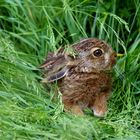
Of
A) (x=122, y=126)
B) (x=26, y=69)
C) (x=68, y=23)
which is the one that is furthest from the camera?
(x=68, y=23)

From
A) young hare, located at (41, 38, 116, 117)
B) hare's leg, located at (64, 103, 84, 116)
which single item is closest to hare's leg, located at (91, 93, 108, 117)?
young hare, located at (41, 38, 116, 117)

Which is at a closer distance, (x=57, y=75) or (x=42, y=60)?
(x=57, y=75)

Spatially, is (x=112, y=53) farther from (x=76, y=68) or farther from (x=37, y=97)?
(x=37, y=97)

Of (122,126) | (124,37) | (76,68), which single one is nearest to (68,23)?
(124,37)

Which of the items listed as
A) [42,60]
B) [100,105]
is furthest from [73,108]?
[42,60]

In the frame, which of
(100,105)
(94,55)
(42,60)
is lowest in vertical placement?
(100,105)

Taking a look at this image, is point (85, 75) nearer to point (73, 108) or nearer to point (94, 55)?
point (94, 55)

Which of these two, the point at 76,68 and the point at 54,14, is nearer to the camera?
the point at 76,68
